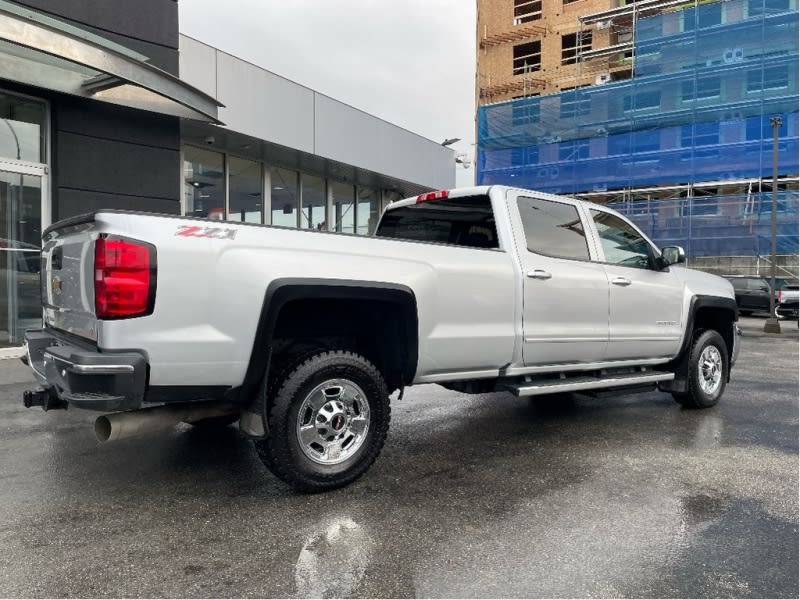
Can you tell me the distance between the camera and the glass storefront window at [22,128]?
931cm

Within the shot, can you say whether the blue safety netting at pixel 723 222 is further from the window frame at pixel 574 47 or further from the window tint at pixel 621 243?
the window tint at pixel 621 243

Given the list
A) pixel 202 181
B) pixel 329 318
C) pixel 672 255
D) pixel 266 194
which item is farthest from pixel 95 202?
pixel 672 255

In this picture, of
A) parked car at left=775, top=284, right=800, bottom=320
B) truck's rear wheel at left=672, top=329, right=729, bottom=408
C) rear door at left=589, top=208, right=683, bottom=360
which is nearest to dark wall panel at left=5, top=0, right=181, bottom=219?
rear door at left=589, top=208, right=683, bottom=360

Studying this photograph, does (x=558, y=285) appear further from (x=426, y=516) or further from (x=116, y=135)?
(x=116, y=135)

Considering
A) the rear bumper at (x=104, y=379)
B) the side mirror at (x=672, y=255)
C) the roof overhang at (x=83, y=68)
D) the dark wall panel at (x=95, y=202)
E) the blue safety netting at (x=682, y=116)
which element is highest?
the blue safety netting at (x=682, y=116)

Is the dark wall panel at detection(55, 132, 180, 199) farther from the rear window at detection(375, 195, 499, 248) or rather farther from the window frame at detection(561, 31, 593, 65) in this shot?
the window frame at detection(561, 31, 593, 65)

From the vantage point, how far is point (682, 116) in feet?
88.8

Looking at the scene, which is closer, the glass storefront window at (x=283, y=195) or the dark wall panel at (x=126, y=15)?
the dark wall panel at (x=126, y=15)

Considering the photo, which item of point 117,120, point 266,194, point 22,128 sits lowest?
point 266,194

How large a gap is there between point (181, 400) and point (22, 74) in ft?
25.8

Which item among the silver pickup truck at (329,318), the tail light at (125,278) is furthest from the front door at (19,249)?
the tail light at (125,278)

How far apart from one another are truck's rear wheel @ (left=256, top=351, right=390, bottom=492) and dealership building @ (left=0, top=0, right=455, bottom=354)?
6.65m

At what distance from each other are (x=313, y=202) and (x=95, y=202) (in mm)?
7076

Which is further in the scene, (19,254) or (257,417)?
(19,254)
